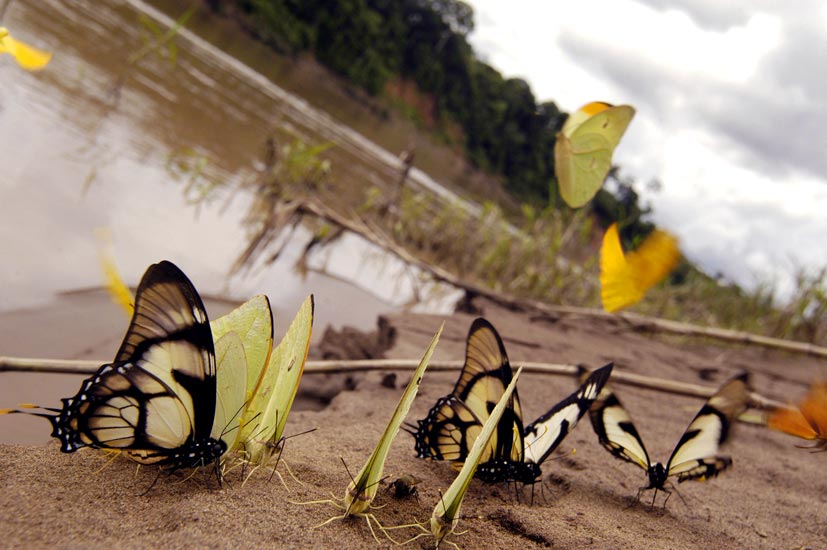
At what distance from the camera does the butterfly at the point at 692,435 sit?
1355mm

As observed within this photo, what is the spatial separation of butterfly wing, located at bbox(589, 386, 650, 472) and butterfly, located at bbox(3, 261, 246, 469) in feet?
2.80

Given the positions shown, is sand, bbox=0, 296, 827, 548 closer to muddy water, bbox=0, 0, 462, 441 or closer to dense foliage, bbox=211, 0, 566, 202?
muddy water, bbox=0, 0, 462, 441

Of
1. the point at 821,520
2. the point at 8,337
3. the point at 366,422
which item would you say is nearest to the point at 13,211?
the point at 8,337

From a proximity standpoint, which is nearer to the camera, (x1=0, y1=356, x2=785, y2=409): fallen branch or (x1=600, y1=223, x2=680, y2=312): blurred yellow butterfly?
(x1=600, y1=223, x2=680, y2=312): blurred yellow butterfly

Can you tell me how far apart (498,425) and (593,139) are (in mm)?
590

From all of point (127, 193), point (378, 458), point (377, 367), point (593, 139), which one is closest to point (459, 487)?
point (378, 458)

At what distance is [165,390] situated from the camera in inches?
40.3

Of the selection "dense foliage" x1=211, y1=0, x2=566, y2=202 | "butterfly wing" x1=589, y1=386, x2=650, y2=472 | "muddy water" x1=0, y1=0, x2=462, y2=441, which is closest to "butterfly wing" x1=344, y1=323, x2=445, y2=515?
"butterfly wing" x1=589, y1=386, x2=650, y2=472

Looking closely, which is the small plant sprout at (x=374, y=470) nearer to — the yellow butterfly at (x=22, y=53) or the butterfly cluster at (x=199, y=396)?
the butterfly cluster at (x=199, y=396)

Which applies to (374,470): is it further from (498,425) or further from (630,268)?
(630,268)

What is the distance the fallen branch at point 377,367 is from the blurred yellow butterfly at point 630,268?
26 centimetres

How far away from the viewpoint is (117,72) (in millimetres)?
7547

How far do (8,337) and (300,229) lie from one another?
146 inches

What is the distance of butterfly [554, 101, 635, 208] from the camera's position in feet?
2.77
